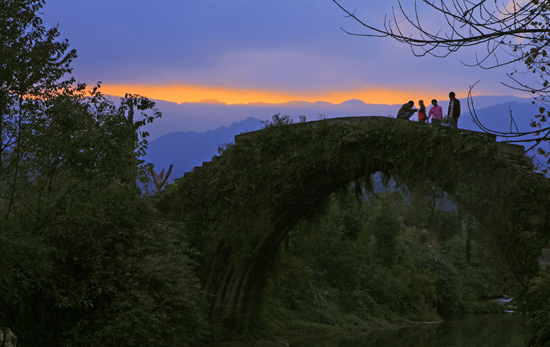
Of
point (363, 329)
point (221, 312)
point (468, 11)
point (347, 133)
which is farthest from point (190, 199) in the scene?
point (468, 11)

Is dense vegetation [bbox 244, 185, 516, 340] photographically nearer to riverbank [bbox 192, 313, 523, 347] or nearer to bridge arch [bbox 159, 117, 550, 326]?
riverbank [bbox 192, 313, 523, 347]

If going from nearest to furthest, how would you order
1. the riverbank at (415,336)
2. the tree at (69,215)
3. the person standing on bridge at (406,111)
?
the tree at (69,215)
the person standing on bridge at (406,111)
the riverbank at (415,336)

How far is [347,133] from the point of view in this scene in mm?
12609

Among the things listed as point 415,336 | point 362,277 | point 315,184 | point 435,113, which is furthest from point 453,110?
point 362,277

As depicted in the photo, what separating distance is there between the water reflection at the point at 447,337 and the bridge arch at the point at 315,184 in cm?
316

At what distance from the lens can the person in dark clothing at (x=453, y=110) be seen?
1141cm

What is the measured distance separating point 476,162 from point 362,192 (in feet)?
11.8

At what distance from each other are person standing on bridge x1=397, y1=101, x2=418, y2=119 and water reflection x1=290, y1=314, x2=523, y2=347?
715 centimetres

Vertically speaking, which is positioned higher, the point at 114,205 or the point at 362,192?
the point at 362,192

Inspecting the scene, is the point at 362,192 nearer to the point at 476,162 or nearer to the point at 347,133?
the point at 347,133

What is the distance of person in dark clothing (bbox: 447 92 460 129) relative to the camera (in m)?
11.4

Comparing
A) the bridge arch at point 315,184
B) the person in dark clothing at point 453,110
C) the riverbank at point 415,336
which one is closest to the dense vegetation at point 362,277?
the riverbank at point 415,336

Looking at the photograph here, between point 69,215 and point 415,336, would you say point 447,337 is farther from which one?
point 69,215

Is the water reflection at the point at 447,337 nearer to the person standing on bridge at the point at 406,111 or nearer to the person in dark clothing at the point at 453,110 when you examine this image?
the person standing on bridge at the point at 406,111
